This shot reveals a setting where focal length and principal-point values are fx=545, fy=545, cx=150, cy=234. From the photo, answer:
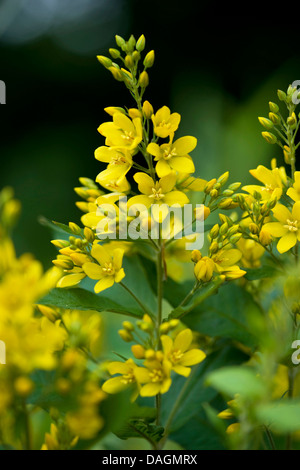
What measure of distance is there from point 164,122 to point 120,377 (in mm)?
241

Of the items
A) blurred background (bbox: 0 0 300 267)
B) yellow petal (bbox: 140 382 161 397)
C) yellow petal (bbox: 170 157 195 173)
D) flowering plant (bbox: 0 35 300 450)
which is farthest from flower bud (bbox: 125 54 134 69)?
blurred background (bbox: 0 0 300 267)

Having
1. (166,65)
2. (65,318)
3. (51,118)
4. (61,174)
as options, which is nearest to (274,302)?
(65,318)

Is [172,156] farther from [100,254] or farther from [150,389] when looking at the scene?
[150,389]

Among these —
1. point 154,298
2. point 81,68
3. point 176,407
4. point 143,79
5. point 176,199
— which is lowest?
point 176,407

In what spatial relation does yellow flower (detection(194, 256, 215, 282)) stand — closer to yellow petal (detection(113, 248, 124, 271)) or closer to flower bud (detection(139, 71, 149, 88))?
yellow petal (detection(113, 248, 124, 271))

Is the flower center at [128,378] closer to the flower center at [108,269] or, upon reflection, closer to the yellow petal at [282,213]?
the flower center at [108,269]

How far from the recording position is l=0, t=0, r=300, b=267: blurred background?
221cm

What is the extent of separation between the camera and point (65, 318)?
53 centimetres

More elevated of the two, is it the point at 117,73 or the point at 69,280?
the point at 117,73

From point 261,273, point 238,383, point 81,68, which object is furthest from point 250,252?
point 81,68

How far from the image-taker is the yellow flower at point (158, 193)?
52 cm

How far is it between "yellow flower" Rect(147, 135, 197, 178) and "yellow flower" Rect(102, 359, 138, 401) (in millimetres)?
174

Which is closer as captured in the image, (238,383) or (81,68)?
(238,383)

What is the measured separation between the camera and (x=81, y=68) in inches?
117
